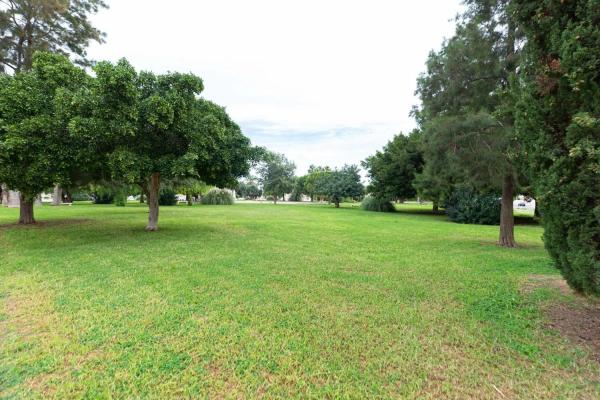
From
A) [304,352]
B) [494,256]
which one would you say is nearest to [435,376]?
[304,352]

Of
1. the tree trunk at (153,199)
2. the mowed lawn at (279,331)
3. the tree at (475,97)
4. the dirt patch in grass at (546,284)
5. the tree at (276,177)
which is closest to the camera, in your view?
the mowed lawn at (279,331)

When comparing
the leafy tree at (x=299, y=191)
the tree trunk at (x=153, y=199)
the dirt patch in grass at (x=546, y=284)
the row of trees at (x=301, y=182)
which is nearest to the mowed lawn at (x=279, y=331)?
the dirt patch in grass at (x=546, y=284)

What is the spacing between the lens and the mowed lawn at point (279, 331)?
2.21 m

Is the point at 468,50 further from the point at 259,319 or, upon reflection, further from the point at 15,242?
the point at 15,242

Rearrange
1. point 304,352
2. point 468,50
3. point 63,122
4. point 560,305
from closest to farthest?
1. point 304,352
2. point 560,305
3. point 63,122
4. point 468,50

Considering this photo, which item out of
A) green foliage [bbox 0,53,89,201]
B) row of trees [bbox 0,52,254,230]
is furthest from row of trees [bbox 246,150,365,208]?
green foliage [bbox 0,53,89,201]

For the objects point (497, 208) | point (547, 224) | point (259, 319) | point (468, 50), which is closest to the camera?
point (547, 224)

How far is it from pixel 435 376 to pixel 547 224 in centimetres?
198

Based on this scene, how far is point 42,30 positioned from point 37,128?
7.41m

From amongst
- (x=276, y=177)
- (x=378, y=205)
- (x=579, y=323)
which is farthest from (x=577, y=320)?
(x=276, y=177)

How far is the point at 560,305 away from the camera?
12.5 ft

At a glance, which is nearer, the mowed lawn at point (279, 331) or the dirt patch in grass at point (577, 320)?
the mowed lawn at point (279, 331)

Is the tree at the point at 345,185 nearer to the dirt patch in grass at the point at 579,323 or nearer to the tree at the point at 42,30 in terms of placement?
the tree at the point at 42,30

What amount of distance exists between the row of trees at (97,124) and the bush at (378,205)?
2086 centimetres
